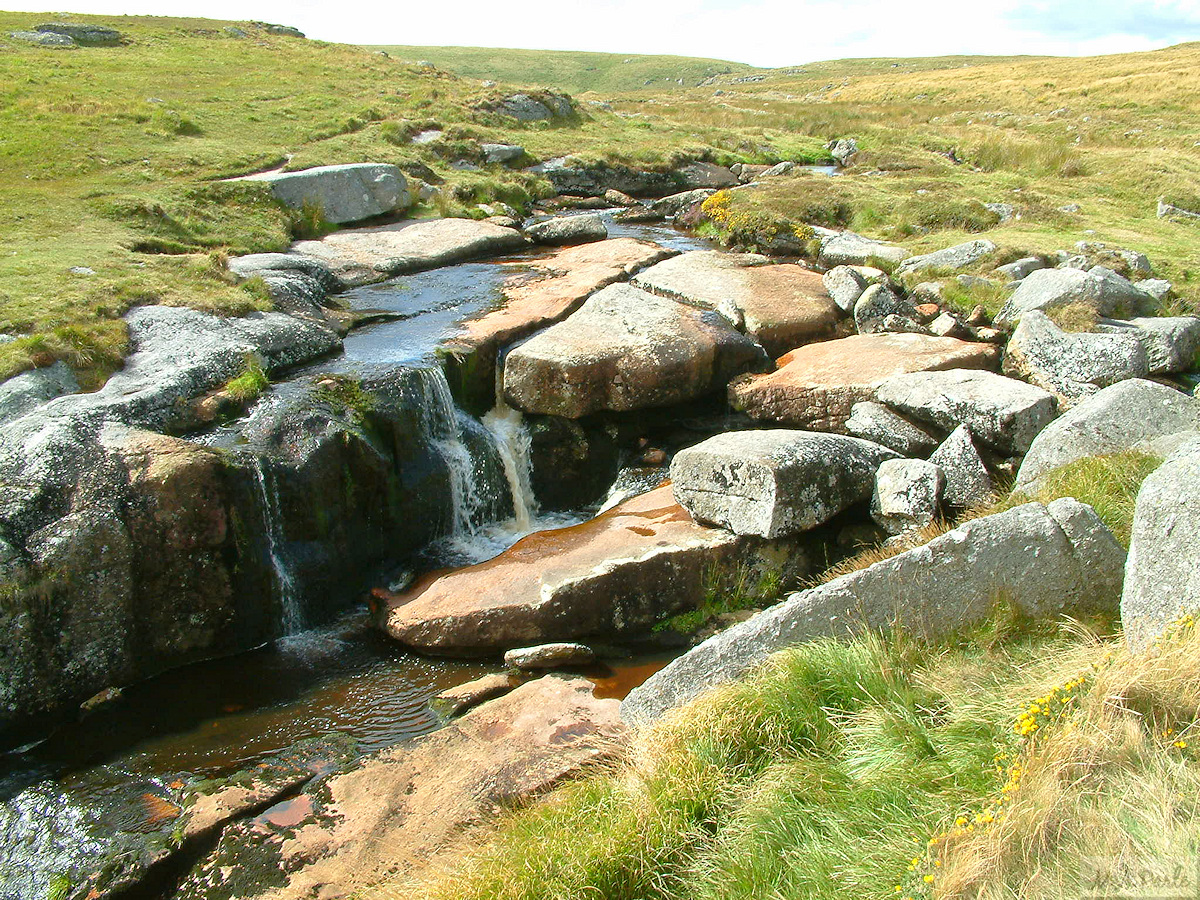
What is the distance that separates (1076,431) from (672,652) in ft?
17.5

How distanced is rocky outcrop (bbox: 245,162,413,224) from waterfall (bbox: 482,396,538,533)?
10.7 meters

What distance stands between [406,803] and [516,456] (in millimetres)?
7052

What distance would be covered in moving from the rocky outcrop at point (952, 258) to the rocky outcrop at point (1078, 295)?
101 inches

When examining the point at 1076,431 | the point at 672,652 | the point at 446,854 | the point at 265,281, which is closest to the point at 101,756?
the point at 446,854

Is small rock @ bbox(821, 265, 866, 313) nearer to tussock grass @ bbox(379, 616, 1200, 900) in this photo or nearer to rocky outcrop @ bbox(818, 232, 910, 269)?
rocky outcrop @ bbox(818, 232, 910, 269)

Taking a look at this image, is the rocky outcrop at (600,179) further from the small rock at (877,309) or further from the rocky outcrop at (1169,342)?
the rocky outcrop at (1169,342)

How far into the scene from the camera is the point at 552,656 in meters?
9.52

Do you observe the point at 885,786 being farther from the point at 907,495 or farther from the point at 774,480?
the point at 907,495

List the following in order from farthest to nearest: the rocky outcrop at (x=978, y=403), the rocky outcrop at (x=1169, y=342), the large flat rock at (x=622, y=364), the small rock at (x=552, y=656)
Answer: the large flat rock at (x=622, y=364) → the rocky outcrop at (x=1169, y=342) → the rocky outcrop at (x=978, y=403) → the small rock at (x=552, y=656)

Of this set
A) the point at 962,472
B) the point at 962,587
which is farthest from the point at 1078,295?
the point at 962,587

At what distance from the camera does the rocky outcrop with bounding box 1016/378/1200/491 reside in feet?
30.0

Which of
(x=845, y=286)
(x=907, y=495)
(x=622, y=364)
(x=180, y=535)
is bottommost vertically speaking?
(x=180, y=535)

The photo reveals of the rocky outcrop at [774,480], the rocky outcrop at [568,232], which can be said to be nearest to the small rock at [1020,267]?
the rocky outcrop at [774,480]

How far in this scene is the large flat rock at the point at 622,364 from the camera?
13352 mm
